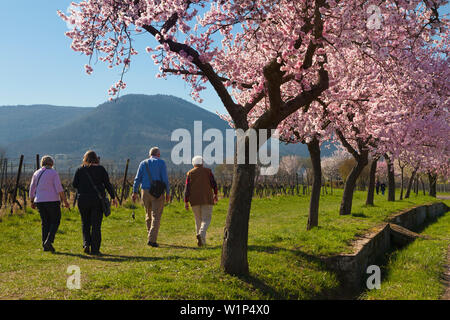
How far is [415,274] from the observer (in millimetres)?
8453

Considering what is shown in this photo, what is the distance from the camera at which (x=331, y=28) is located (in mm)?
7391

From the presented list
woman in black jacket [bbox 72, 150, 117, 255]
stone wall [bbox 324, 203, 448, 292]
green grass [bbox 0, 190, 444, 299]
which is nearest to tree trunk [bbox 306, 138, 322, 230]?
green grass [bbox 0, 190, 444, 299]

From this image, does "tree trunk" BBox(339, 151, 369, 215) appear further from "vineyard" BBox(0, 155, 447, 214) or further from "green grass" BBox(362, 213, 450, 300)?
"vineyard" BBox(0, 155, 447, 214)

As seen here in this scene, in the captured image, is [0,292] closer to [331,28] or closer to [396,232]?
[331,28]

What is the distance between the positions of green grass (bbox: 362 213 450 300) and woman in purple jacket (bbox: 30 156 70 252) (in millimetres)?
6957

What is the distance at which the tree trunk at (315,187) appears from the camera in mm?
11789

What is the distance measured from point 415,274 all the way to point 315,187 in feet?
13.8

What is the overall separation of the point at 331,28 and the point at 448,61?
18.8ft

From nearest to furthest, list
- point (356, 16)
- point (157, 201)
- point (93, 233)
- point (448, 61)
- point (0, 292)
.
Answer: point (0, 292) → point (356, 16) → point (93, 233) → point (157, 201) → point (448, 61)

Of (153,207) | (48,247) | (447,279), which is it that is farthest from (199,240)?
(447,279)

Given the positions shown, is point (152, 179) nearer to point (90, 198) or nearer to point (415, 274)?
point (90, 198)

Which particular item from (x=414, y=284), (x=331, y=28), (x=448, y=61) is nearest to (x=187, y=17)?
(x=331, y=28)

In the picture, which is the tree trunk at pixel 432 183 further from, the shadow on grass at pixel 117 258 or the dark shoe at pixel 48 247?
the dark shoe at pixel 48 247
